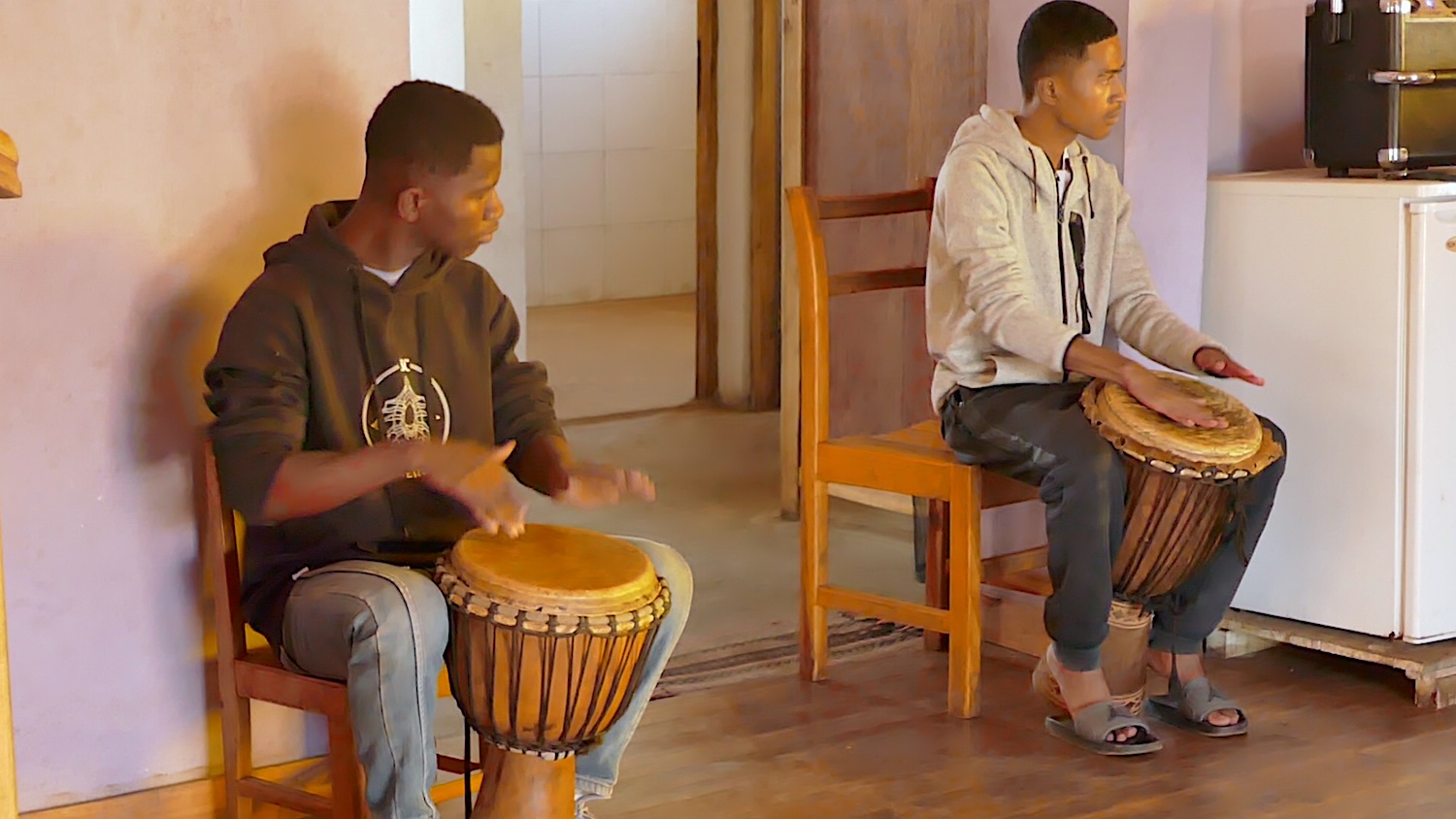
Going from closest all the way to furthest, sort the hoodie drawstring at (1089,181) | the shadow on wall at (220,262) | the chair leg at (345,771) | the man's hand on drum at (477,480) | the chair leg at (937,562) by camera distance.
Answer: the man's hand on drum at (477,480) < the chair leg at (345,771) < the shadow on wall at (220,262) < the hoodie drawstring at (1089,181) < the chair leg at (937,562)

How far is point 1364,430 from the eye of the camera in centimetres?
331

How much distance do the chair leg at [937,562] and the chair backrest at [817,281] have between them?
313 millimetres

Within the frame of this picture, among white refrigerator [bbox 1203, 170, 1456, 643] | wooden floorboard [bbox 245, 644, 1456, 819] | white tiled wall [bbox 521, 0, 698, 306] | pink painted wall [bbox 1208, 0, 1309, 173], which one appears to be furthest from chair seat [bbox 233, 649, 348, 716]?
white tiled wall [bbox 521, 0, 698, 306]

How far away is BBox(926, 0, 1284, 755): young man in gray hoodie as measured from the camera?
9.73 feet

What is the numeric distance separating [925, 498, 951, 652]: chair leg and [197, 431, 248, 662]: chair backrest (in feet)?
4.94

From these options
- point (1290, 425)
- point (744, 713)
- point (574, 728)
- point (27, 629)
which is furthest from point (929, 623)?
point (27, 629)

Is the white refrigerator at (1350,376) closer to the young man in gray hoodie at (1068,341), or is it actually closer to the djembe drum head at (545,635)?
the young man in gray hoodie at (1068,341)

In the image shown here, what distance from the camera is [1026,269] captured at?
313 cm

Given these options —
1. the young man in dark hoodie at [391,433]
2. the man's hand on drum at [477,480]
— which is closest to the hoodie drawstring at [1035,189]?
the young man in dark hoodie at [391,433]

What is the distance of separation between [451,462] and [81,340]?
594mm

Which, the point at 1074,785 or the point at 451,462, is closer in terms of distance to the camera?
the point at 451,462

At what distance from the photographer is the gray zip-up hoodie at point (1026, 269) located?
3068mm

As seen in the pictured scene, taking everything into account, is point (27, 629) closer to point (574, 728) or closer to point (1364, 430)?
point (574, 728)

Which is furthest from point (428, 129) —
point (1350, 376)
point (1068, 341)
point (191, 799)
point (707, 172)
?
point (707, 172)
